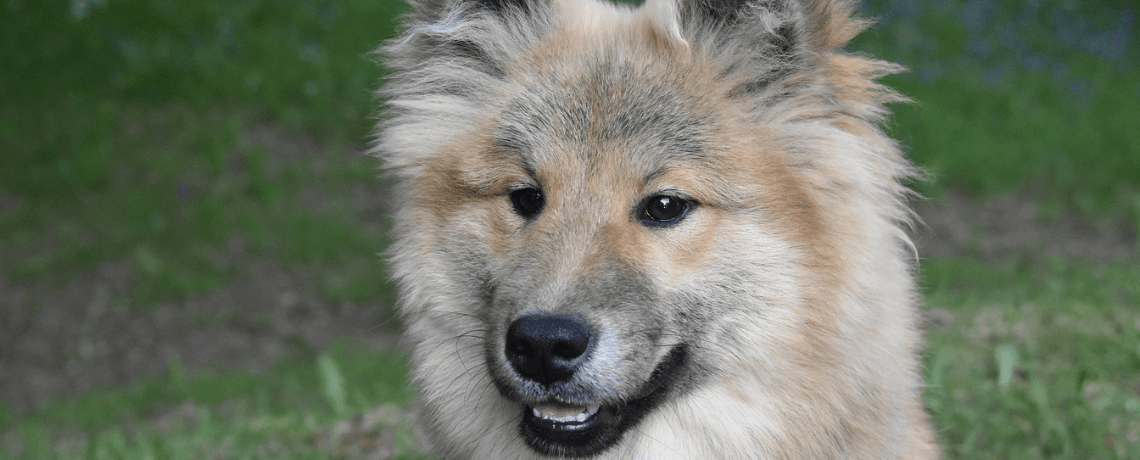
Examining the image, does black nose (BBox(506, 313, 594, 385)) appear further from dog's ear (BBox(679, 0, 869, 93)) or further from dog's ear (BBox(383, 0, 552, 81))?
dog's ear (BBox(383, 0, 552, 81))

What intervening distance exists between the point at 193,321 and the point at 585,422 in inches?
282

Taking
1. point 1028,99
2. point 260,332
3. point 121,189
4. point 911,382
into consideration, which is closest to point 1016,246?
point 1028,99

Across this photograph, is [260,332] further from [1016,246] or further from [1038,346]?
[1016,246]

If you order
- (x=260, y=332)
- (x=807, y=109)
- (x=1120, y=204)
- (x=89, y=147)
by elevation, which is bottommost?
(x=1120, y=204)

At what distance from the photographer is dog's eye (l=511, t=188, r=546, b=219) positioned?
295 centimetres

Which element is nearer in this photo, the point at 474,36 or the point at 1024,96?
the point at 474,36

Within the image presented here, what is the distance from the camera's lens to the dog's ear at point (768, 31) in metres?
→ 2.83

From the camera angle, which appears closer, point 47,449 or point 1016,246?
point 47,449

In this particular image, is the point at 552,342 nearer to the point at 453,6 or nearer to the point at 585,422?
the point at 585,422

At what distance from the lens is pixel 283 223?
9.78 metres

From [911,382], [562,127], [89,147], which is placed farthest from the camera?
[89,147]

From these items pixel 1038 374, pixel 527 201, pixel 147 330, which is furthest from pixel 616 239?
pixel 147 330

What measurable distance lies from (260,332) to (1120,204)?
31.8ft

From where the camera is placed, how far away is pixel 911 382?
3.10 m
